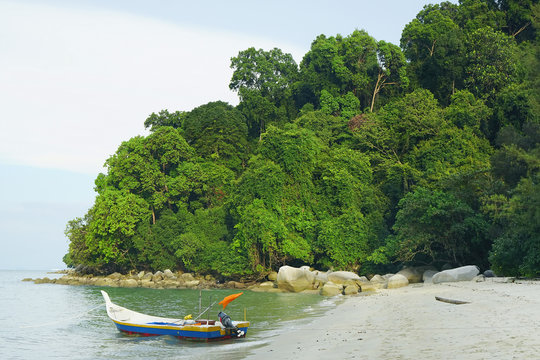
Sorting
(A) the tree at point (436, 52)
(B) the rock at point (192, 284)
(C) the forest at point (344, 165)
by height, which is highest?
(A) the tree at point (436, 52)

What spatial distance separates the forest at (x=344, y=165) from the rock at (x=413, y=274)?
0.89 m

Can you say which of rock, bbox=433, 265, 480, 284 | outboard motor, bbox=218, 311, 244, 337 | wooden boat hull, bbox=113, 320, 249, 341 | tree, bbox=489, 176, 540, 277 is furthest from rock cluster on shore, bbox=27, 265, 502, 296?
wooden boat hull, bbox=113, 320, 249, 341

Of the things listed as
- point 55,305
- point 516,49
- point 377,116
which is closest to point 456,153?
point 377,116

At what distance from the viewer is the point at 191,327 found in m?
16.7

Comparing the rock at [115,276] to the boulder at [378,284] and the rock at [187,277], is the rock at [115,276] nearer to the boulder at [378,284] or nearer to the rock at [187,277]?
the rock at [187,277]

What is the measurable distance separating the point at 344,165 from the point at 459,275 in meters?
22.0

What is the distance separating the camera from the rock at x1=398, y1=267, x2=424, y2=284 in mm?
33844

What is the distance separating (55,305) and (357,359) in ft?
94.5

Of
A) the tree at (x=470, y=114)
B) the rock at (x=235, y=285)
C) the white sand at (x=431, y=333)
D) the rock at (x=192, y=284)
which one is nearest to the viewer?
the white sand at (x=431, y=333)

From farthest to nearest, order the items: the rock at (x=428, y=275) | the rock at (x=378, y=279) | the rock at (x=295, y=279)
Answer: the rock at (x=295, y=279) → the rock at (x=378, y=279) → the rock at (x=428, y=275)

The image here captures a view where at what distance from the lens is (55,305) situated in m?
Result: 32.3

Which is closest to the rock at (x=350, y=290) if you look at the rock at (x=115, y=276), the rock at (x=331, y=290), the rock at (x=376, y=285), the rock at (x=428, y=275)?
the rock at (x=376, y=285)

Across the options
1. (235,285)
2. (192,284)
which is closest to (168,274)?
(192,284)

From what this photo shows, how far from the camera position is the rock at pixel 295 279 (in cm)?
3678
